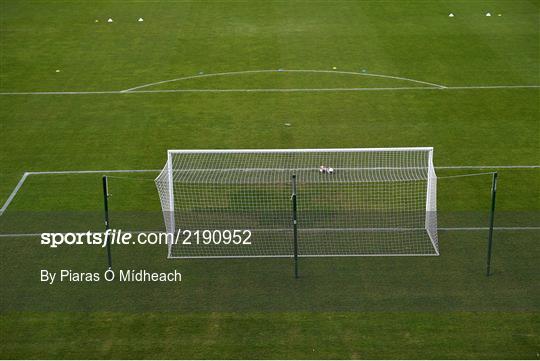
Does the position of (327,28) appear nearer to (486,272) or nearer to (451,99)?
(451,99)

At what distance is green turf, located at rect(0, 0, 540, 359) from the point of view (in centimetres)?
1544

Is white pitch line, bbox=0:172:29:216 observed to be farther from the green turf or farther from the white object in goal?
the white object in goal

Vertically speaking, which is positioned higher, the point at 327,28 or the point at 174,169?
the point at 174,169

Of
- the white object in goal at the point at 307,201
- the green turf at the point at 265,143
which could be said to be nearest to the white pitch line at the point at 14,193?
the green turf at the point at 265,143

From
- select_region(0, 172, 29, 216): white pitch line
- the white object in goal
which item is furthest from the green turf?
the white object in goal

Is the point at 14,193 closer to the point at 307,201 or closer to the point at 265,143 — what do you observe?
the point at 265,143

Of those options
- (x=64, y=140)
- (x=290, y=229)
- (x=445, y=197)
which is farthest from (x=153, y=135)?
(x=445, y=197)

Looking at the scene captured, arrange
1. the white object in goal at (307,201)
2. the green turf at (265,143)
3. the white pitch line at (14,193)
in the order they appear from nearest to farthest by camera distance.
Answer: the green turf at (265,143), the white object in goal at (307,201), the white pitch line at (14,193)

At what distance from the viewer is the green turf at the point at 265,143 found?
15.4 m

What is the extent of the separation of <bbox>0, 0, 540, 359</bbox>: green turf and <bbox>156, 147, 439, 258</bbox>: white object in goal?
1.92ft

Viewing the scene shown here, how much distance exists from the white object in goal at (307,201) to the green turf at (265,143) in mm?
585

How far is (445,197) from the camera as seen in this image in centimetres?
2066

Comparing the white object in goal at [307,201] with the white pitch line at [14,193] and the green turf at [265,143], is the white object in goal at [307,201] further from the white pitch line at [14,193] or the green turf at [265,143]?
the white pitch line at [14,193]

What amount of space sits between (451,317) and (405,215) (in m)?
4.04
